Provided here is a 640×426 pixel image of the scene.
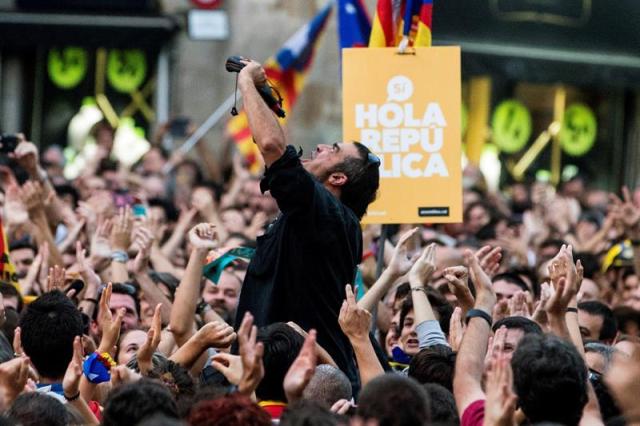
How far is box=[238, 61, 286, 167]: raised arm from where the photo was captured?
687 cm

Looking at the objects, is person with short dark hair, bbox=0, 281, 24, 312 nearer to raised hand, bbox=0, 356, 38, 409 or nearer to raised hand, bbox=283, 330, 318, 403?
raised hand, bbox=0, 356, 38, 409

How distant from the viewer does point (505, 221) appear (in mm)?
14352

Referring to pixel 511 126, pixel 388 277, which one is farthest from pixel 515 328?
pixel 511 126

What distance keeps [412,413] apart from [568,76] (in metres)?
16.8

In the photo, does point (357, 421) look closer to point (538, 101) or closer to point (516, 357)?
point (516, 357)

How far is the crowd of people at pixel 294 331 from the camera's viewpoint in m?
5.59

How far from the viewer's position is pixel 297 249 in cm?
710

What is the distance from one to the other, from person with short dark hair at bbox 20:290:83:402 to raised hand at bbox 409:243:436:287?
63.2 inches

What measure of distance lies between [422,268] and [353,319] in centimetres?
133

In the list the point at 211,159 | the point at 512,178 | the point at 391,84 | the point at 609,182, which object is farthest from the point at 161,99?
the point at 391,84

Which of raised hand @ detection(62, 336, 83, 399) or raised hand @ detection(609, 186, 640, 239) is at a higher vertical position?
raised hand @ detection(62, 336, 83, 399)

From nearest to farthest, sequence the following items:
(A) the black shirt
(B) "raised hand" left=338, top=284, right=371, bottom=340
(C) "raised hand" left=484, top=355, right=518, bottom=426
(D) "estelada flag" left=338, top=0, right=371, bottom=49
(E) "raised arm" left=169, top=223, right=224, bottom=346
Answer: (C) "raised hand" left=484, top=355, right=518, bottom=426 → (B) "raised hand" left=338, top=284, right=371, bottom=340 → (A) the black shirt → (E) "raised arm" left=169, top=223, right=224, bottom=346 → (D) "estelada flag" left=338, top=0, right=371, bottom=49

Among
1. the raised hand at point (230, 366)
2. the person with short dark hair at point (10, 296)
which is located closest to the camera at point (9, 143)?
the person with short dark hair at point (10, 296)

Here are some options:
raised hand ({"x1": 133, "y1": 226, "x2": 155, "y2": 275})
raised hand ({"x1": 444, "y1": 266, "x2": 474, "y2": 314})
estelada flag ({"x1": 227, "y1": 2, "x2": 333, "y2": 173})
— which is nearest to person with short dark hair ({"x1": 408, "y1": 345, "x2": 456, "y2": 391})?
raised hand ({"x1": 444, "y1": 266, "x2": 474, "y2": 314})
